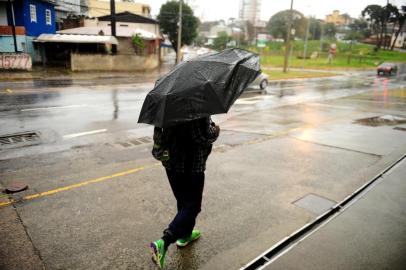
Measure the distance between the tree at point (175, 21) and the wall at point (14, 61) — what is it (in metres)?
27.0

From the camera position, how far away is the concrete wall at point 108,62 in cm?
2641

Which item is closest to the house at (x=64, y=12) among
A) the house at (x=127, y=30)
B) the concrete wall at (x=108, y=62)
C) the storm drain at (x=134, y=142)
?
the house at (x=127, y=30)

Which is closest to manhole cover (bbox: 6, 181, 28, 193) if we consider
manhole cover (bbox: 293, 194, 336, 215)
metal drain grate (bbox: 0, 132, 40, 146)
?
metal drain grate (bbox: 0, 132, 40, 146)

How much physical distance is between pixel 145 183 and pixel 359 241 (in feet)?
10.9

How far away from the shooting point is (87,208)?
4551 mm

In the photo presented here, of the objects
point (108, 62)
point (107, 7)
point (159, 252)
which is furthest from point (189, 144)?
point (107, 7)

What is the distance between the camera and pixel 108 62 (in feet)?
92.2

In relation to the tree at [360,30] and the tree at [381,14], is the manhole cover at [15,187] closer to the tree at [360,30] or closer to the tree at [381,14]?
the tree at [381,14]

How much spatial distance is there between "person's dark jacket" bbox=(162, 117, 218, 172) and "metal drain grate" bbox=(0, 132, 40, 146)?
20.2 feet

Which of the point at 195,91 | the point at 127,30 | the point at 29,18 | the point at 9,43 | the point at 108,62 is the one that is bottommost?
the point at 108,62

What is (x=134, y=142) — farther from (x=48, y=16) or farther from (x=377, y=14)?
(x=377, y=14)

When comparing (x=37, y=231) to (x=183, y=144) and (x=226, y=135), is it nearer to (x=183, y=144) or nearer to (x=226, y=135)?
(x=183, y=144)

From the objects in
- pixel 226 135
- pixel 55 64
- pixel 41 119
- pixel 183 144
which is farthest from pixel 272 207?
pixel 55 64

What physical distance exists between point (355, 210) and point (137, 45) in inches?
1187
